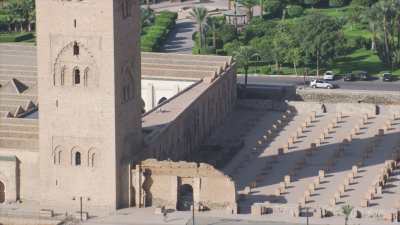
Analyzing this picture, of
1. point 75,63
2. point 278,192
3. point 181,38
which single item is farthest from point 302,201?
point 181,38

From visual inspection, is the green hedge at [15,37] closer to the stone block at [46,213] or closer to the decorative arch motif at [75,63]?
the decorative arch motif at [75,63]

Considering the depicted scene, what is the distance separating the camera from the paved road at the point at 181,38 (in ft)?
502

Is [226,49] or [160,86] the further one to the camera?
[226,49]

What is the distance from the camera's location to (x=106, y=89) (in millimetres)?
85688

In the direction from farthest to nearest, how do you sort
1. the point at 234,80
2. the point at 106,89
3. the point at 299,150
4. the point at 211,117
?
the point at 234,80
the point at 211,117
the point at 299,150
the point at 106,89

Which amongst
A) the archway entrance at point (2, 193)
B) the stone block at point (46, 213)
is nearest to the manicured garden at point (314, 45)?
the archway entrance at point (2, 193)

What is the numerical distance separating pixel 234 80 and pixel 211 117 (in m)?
10.5

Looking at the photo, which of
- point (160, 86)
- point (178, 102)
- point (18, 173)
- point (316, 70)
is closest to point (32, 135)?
point (18, 173)

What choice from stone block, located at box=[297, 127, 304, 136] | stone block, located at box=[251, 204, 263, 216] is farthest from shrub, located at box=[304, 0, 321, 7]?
stone block, located at box=[251, 204, 263, 216]

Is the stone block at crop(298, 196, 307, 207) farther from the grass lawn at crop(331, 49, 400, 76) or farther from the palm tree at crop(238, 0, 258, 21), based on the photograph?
the palm tree at crop(238, 0, 258, 21)

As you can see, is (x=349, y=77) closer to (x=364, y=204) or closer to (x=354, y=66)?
(x=354, y=66)

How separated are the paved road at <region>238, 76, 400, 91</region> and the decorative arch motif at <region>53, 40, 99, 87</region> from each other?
49.3 meters

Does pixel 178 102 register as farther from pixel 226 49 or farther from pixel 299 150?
pixel 226 49

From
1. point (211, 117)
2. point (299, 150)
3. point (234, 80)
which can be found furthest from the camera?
point (234, 80)
